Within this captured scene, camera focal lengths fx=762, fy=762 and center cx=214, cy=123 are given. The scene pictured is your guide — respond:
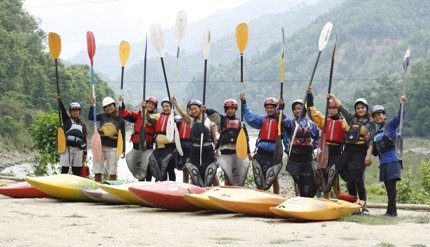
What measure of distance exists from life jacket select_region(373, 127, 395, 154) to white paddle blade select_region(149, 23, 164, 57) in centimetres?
418

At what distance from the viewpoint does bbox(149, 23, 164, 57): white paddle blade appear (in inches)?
459

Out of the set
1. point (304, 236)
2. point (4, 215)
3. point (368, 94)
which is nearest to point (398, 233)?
point (304, 236)

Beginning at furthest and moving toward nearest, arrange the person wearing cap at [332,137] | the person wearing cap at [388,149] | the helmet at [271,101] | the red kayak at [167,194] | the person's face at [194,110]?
the person's face at [194,110] < the helmet at [271,101] < the person wearing cap at [332,137] < the red kayak at [167,194] < the person wearing cap at [388,149]

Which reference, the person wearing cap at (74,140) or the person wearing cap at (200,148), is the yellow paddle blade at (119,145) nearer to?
the person wearing cap at (74,140)

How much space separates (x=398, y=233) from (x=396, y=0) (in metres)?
131

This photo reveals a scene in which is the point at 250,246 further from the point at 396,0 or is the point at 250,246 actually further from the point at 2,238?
the point at 396,0

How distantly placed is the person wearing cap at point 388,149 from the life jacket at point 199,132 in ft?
7.28

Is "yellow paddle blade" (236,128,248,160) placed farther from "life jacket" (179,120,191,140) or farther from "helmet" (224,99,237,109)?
"life jacket" (179,120,191,140)

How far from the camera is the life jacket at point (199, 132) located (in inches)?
385

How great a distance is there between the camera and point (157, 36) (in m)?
11.7

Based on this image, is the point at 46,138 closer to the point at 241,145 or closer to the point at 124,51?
the point at 124,51

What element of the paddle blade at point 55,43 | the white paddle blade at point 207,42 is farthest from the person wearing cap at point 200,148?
the paddle blade at point 55,43

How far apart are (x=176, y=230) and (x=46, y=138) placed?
8.97 metres

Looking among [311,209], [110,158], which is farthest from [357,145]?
[110,158]
